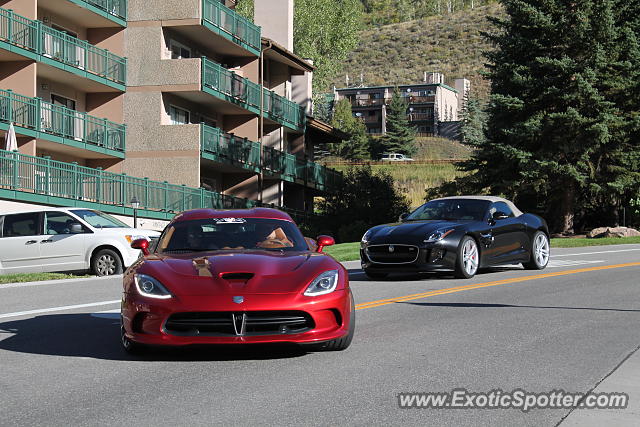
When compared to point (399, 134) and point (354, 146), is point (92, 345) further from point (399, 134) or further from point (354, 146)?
point (399, 134)

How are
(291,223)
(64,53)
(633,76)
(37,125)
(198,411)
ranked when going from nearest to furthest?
(198,411) < (291,223) < (37,125) < (64,53) < (633,76)

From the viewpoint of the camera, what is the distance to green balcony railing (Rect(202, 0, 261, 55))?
39.4 m

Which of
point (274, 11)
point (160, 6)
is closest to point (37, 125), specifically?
point (160, 6)

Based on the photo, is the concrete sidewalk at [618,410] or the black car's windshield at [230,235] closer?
the concrete sidewalk at [618,410]

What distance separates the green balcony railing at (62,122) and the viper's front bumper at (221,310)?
2386cm

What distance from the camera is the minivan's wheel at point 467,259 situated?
1606cm

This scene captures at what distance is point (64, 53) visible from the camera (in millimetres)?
33625

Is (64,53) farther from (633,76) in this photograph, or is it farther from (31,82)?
(633,76)

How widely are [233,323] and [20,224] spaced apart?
13.6 meters

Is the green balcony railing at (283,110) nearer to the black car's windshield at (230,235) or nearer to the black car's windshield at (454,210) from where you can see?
the black car's windshield at (454,210)

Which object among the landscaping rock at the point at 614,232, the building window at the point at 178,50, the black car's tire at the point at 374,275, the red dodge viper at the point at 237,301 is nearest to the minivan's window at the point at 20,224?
the black car's tire at the point at 374,275

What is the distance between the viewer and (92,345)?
355 inches

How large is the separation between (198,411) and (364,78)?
588ft

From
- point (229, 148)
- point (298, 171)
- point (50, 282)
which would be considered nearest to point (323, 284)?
point (50, 282)
